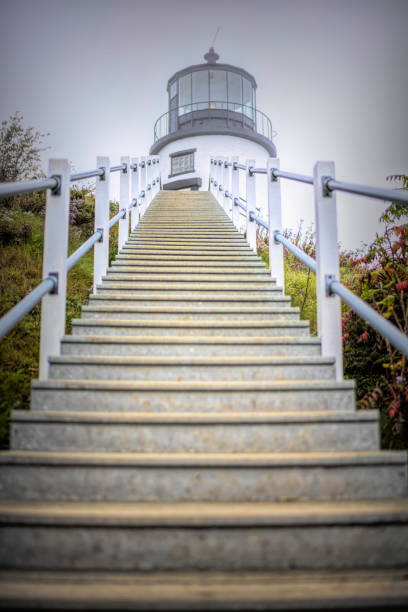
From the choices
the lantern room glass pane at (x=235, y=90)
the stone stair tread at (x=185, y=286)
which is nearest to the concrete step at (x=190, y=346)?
the stone stair tread at (x=185, y=286)

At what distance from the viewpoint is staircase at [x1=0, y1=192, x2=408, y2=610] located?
1.28 m

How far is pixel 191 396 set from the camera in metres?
2.02

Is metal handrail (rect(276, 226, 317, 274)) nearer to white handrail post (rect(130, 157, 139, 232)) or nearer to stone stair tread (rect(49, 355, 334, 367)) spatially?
stone stair tread (rect(49, 355, 334, 367))

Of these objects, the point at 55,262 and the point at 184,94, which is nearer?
the point at 55,262

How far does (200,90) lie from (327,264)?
56.5 ft

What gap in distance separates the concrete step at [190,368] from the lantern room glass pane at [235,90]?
16.8 metres

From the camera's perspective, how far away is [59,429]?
179 cm

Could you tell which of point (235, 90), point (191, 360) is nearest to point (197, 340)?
point (191, 360)

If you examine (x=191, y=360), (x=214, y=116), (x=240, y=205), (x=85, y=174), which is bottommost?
(x=191, y=360)

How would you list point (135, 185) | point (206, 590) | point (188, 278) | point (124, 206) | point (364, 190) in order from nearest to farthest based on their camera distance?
point (206, 590), point (364, 190), point (188, 278), point (124, 206), point (135, 185)

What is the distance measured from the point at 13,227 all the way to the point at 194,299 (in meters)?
3.48

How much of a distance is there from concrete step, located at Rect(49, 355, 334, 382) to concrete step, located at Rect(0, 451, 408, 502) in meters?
0.62

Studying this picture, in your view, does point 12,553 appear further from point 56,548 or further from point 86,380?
point 86,380

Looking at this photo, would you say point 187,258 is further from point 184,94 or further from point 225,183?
point 184,94
